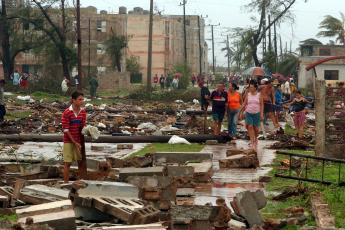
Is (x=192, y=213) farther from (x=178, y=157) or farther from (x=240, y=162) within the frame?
(x=240, y=162)

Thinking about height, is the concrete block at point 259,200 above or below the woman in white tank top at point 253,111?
below

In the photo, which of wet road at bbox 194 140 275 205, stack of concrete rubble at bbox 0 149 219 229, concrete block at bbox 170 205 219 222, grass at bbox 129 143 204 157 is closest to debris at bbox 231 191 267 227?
stack of concrete rubble at bbox 0 149 219 229

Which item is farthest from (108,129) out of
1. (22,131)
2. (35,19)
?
(35,19)

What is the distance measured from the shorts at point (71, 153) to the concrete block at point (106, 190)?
292 centimetres

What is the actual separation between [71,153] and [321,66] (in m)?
55.5

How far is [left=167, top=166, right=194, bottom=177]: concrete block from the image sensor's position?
46.7ft

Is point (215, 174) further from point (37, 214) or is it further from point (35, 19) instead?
point (35, 19)

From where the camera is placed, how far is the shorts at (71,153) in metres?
14.3

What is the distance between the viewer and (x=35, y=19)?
64.1 m

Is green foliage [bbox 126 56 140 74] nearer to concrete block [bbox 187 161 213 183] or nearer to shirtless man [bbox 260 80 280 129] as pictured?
shirtless man [bbox 260 80 280 129]

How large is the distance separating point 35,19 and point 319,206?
178 ft

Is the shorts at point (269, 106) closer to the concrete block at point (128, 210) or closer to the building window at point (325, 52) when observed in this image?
the concrete block at point (128, 210)

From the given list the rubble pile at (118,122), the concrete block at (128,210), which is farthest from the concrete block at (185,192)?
the rubble pile at (118,122)

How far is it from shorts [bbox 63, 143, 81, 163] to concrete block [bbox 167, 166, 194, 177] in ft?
4.65
